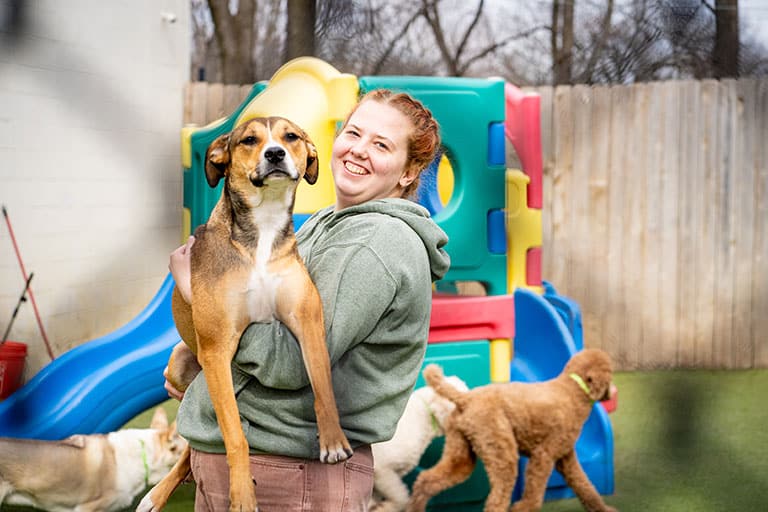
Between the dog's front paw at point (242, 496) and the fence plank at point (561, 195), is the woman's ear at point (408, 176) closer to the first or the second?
the dog's front paw at point (242, 496)

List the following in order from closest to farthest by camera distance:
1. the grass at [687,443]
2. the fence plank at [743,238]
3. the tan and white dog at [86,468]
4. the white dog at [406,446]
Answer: the tan and white dog at [86,468] < the white dog at [406,446] < the grass at [687,443] < the fence plank at [743,238]

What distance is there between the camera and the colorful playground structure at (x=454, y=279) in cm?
134

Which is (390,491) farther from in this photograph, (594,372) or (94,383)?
(94,383)

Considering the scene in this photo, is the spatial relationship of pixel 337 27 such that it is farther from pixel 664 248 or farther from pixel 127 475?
pixel 664 248

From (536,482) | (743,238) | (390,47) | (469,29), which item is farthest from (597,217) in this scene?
(536,482)

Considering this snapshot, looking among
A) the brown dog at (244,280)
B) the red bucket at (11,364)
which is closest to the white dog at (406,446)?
the red bucket at (11,364)

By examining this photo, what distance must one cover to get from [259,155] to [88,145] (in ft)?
2.14

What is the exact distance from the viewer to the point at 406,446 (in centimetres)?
142

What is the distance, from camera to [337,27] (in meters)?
1.55

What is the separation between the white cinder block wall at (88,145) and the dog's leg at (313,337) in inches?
23.2

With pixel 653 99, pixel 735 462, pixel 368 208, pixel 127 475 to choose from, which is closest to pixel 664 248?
pixel 653 99

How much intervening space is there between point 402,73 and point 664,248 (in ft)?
4.06

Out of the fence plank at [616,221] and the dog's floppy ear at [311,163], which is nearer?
the dog's floppy ear at [311,163]

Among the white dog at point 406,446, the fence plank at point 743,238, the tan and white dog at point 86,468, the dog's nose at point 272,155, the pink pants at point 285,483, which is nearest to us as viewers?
the dog's nose at point 272,155
